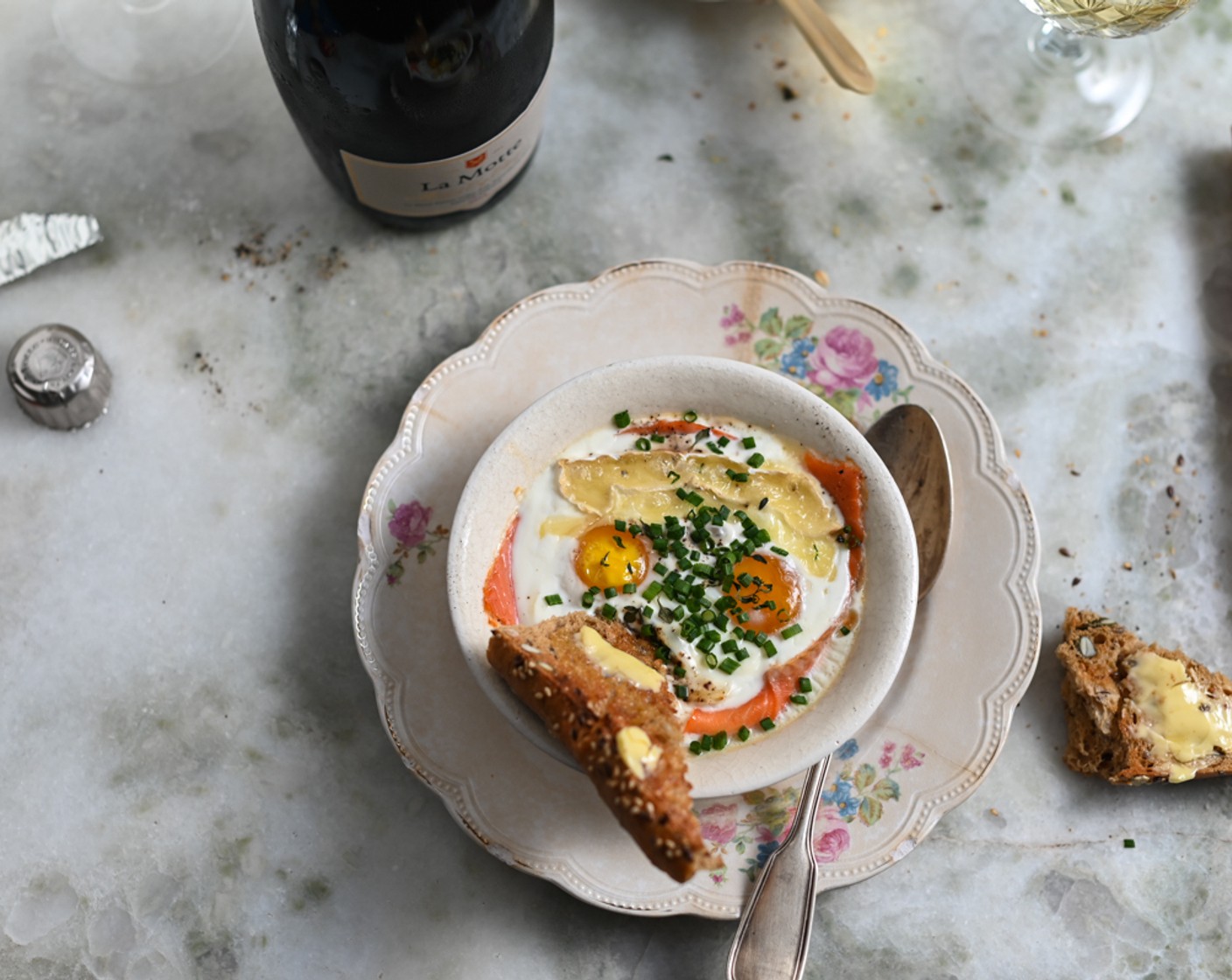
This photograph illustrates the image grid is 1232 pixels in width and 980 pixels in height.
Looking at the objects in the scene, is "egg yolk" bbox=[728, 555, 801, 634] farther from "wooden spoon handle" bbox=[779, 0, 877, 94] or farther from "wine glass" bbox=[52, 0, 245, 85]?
"wine glass" bbox=[52, 0, 245, 85]

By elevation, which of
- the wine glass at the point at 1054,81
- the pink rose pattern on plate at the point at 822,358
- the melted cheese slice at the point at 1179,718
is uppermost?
the wine glass at the point at 1054,81

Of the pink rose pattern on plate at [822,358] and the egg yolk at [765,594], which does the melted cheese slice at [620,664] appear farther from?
the pink rose pattern on plate at [822,358]

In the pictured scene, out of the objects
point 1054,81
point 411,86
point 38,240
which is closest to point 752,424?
point 411,86

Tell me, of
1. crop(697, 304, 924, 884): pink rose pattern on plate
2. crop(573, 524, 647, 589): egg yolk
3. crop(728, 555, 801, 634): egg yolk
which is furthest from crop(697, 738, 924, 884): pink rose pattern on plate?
crop(573, 524, 647, 589): egg yolk

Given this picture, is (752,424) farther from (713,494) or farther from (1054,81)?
(1054,81)

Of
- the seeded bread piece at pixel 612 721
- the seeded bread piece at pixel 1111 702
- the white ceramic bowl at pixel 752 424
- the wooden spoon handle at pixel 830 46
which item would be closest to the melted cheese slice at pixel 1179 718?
the seeded bread piece at pixel 1111 702
